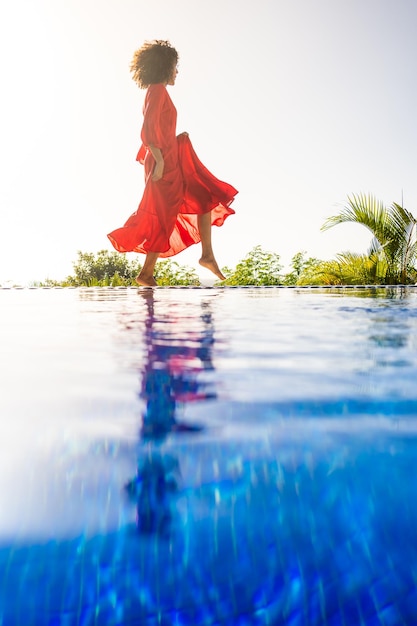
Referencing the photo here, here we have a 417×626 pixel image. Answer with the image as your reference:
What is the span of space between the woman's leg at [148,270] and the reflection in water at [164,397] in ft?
12.7

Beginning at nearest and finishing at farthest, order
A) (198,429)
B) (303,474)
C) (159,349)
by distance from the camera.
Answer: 1. (303,474)
2. (198,429)
3. (159,349)

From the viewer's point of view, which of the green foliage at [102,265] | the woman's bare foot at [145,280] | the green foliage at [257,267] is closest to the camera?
the woman's bare foot at [145,280]

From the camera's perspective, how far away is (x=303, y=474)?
584mm

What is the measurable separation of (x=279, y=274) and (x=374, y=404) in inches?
511

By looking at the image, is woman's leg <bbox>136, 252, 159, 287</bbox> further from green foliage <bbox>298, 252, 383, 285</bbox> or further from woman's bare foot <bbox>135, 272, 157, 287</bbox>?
green foliage <bbox>298, 252, 383, 285</bbox>

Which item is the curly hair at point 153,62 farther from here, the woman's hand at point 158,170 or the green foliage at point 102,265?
the green foliage at point 102,265

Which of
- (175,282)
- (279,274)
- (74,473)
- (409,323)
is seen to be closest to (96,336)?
(409,323)

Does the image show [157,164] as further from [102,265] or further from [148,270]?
[102,265]

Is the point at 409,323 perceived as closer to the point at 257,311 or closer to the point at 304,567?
the point at 257,311

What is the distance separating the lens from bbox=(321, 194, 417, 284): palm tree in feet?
29.8

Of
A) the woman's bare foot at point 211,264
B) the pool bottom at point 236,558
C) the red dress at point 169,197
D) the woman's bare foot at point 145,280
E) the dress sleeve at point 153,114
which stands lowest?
the pool bottom at point 236,558

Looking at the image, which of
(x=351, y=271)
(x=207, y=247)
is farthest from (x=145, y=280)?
(x=351, y=271)

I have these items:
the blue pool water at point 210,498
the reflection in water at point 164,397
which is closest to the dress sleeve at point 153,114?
the reflection in water at point 164,397

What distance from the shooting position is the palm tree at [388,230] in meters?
9.07
